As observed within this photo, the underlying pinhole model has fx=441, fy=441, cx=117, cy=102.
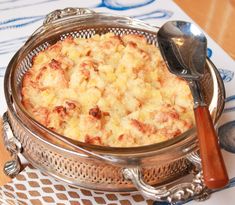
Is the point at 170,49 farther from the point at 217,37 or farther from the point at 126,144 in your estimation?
the point at 217,37

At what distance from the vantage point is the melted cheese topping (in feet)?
2.34

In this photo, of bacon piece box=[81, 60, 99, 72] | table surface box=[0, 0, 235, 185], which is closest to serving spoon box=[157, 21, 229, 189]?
→ bacon piece box=[81, 60, 99, 72]

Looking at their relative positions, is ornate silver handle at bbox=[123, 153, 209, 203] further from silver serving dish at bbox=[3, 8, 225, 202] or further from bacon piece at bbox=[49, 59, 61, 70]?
bacon piece at bbox=[49, 59, 61, 70]

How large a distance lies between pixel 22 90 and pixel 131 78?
198mm

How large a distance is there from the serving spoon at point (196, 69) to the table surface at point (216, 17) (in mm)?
284

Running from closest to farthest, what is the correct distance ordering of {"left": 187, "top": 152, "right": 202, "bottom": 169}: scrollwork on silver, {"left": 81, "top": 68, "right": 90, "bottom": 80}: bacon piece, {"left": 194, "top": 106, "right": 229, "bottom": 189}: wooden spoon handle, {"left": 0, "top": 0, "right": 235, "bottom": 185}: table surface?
{"left": 194, "top": 106, "right": 229, "bottom": 189}: wooden spoon handle < {"left": 187, "top": 152, "right": 202, "bottom": 169}: scrollwork on silver < {"left": 81, "top": 68, "right": 90, "bottom": 80}: bacon piece < {"left": 0, "top": 0, "right": 235, "bottom": 185}: table surface

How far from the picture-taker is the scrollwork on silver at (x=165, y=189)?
636mm

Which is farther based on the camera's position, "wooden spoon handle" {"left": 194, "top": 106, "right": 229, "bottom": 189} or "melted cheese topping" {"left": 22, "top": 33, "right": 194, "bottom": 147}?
"melted cheese topping" {"left": 22, "top": 33, "right": 194, "bottom": 147}

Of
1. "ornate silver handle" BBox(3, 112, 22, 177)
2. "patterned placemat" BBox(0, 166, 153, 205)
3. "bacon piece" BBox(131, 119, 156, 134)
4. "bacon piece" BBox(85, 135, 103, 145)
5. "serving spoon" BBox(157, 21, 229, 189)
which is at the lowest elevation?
"patterned placemat" BBox(0, 166, 153, 205)

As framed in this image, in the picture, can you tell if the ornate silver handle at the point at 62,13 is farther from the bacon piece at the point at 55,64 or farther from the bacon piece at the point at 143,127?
the bacon piece at the point at 143,127

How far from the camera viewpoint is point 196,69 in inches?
30.9

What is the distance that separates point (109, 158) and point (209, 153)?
140mm

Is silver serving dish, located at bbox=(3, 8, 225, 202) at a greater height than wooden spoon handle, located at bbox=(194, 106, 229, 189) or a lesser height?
lesser

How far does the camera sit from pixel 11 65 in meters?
0.79
